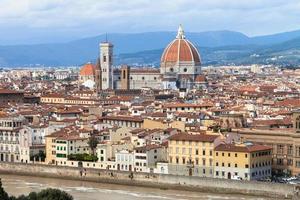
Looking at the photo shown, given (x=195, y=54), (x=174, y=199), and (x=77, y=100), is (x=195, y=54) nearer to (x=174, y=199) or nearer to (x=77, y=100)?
(x=77, y=100)

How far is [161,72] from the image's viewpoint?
296 feet

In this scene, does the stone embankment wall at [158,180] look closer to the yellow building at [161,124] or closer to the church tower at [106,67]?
the yellow building at [161,124]

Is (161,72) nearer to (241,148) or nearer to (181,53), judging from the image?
(181,53)

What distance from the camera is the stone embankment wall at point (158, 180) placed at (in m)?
30.9

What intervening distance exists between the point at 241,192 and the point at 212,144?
10.6 feet

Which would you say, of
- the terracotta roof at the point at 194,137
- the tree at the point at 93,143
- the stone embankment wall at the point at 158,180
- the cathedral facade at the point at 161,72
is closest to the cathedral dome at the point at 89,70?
the cathedral facade at the point at 161,72

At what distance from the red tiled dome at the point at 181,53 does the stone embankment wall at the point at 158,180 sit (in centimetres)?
4962

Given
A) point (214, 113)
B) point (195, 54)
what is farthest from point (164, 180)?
point (195, 54)

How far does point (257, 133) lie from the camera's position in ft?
119

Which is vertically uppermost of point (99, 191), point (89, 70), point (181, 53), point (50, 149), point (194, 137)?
point (181, 53)

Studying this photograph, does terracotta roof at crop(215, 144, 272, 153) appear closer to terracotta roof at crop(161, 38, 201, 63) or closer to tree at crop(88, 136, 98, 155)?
tree at crop(88, 136, 98, 155)

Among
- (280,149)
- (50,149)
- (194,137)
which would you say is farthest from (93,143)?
(280,149)

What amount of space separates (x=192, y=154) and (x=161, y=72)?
55415mm

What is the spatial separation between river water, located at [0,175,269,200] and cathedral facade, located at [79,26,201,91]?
47400 millimetres
